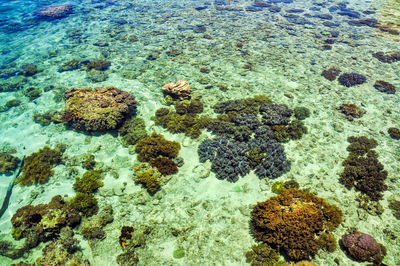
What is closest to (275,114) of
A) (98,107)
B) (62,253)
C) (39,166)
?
(98,107)

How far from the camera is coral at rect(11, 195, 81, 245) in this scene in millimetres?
7828

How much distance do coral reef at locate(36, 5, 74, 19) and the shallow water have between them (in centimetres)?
101

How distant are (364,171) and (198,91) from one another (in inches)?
423

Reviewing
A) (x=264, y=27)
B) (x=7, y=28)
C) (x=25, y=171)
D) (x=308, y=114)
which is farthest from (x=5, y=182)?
(x=264, y=27)

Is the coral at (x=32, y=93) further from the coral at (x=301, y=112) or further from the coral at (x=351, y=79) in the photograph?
the coral at (x=351, y=79)

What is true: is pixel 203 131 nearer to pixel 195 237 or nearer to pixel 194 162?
pixel 194 162

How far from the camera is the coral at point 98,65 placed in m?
17.6

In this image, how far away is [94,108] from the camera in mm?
12438

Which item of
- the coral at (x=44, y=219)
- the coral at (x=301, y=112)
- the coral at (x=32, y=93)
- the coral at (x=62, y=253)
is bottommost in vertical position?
the coral at (x=62, y=253)

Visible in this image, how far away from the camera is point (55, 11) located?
92.6 ft

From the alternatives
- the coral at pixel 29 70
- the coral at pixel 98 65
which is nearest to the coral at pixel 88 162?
the coral at pixel 98 65

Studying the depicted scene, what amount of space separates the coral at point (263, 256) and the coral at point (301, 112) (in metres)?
8.52

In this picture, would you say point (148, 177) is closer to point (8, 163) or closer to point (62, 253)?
point (62, 253)

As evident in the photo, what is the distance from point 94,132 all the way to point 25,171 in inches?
142
